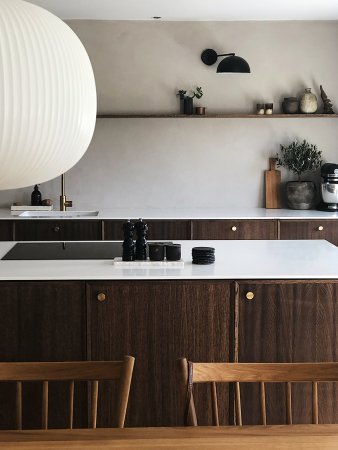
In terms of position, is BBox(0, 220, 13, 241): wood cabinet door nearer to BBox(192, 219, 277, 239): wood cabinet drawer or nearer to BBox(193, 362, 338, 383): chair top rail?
BBox(192, 219, 277, 239): wood cabinet drawer

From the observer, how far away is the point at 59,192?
615cm

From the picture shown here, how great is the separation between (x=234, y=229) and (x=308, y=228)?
20.9 inches

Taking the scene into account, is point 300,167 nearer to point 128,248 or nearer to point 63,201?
point 63,201

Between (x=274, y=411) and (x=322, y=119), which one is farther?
(x=322, y=119)

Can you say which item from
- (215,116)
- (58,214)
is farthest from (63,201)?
(215,116)

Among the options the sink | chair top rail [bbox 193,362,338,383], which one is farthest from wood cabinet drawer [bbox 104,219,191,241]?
chair top rail [bbox 193,362,338,383]

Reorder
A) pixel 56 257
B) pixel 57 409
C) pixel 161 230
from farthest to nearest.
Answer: pixel 161 230 < pixel 56 257 < pixel 57 409

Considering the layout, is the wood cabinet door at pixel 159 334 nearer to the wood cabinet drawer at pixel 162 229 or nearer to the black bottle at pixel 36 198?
the wood cabinet drawer at pixel 162 229

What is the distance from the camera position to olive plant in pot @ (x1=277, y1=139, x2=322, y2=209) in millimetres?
6031

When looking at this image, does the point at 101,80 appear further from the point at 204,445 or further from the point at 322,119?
the point at 204,445

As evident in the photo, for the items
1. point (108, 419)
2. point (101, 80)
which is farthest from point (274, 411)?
point (101, 80)

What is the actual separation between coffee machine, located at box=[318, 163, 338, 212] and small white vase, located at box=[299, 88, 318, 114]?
0.44 m

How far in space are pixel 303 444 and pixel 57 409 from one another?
174 centimetres

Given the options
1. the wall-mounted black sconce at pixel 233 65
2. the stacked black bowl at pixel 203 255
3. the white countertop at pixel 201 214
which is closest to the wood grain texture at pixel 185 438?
the stacked black bowl at pixel 203 255
